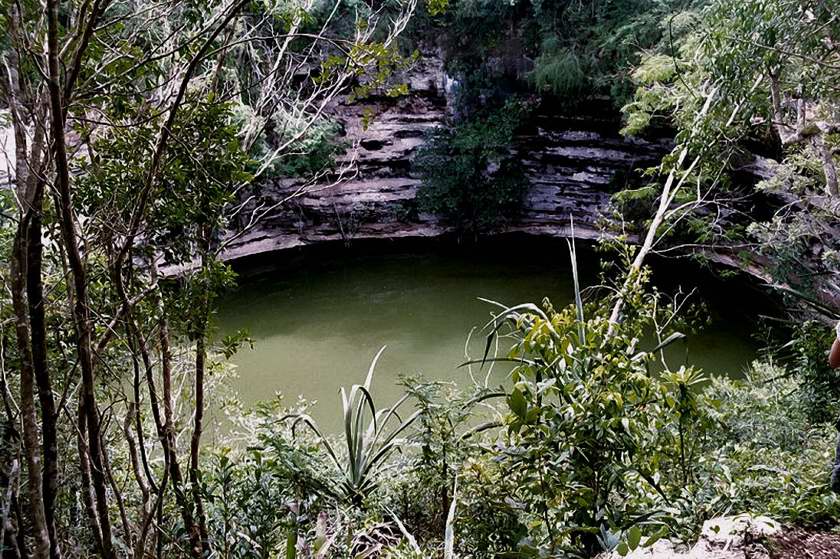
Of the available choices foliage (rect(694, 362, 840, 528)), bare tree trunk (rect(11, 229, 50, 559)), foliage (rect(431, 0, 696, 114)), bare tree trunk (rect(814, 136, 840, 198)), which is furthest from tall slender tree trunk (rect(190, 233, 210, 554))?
foliage (rect(431, 0, 696, 114))

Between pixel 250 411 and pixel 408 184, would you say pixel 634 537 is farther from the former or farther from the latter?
pixel 408 184

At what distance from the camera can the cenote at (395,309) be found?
5230mm

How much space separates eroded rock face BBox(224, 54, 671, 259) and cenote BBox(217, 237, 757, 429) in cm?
24

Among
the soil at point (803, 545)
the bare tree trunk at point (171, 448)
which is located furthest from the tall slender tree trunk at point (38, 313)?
the soil at point (803, 545)

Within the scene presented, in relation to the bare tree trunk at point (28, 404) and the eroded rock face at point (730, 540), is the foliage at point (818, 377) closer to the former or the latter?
the eroded rock face at point (730, 540)

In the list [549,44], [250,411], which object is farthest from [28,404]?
[549,44]

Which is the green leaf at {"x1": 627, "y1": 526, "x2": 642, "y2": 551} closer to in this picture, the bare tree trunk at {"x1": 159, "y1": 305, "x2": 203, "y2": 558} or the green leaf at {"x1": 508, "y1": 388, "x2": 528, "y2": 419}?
the green leaf at {"x1": 508, "y1": 388, "x2": 528, "y2": 419}

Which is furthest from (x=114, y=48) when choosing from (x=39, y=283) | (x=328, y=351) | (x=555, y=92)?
(x=555, y=92)

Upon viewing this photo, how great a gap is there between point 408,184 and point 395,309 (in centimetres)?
208

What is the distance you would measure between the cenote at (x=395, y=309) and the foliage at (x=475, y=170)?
0.58 meters

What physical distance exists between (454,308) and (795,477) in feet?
16.9

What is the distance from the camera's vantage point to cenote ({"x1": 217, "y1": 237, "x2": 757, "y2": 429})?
Answer: 17.2ft

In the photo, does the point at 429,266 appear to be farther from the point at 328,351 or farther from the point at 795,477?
the point at 795,477

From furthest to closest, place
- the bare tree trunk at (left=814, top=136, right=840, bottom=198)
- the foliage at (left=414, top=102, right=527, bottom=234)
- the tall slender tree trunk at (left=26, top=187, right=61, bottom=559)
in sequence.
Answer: the foliage at (left=414, top=102, right=527, bottom=234)
the bare tree trunk at (left=814, top=136, right=840, bottom=198)
the tall slender tree trunk at (left=26, top=187, right=61, bottom=559)
